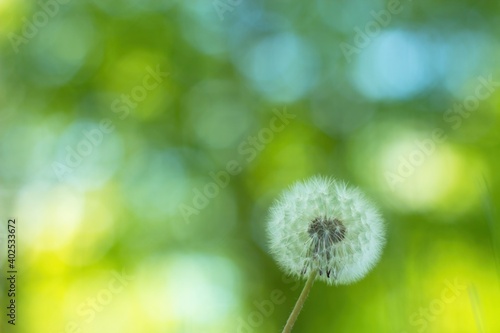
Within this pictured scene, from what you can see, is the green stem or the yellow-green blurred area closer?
the green stem

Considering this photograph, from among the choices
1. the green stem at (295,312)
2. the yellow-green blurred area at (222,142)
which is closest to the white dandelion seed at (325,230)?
the green stem at (295,312)

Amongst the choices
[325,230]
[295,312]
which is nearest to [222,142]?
[325,230]

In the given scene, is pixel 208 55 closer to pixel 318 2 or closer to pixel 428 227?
pixel 318 2

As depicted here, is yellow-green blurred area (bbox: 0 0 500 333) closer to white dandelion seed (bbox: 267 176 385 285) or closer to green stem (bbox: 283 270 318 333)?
white dandelion seed (bbox: 267 176 385 285)

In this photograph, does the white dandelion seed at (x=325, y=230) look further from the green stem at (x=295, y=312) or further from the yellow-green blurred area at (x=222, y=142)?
the yellow-green blurred area at (x=222, y=142)

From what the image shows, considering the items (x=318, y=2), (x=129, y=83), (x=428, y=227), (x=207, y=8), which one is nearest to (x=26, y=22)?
(x=129, y=83)

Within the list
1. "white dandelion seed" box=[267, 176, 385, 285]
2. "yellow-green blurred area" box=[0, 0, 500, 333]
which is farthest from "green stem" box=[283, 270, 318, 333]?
"yellow-green blurred area" box=[0, 0, 500, 333]
